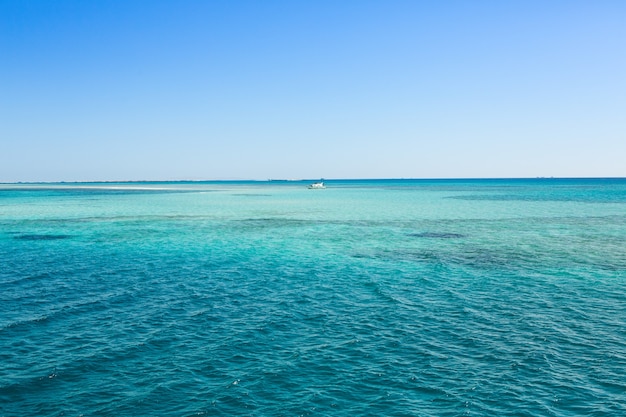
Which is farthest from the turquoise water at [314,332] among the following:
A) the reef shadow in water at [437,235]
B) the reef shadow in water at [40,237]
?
the reef shadow in water at [40,237]

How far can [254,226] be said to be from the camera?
75.7 m

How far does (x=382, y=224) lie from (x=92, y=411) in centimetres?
6309

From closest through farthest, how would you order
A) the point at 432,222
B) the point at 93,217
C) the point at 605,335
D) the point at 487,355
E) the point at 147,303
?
the point at 487,355 < the point at 605,335 < the point at 147,303 < the point at 432,222 < the point at 93,217

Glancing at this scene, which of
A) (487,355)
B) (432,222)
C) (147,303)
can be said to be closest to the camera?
(487,355)

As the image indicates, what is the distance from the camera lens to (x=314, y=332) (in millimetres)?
24391

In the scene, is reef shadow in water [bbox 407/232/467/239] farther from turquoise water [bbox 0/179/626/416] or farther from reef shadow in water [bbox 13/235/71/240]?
reef shadow in water [bbox 13/235/71/240]

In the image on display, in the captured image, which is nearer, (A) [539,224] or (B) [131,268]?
(B) [131,268]

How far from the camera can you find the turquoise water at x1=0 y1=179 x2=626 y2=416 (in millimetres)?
17656

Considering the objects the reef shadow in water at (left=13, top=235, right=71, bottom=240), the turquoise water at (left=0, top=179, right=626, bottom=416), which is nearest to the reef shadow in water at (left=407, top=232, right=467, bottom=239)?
the turquoise water at (left=0, top=179, right=626, bottom=416)

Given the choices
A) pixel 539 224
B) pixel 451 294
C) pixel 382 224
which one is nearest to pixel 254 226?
pixel 382 224

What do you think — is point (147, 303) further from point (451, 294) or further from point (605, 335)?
point (605, 335)

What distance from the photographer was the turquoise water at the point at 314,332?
1766cm

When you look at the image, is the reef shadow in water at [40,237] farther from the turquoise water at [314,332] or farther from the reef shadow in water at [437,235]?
the reef shadow in water at [437,235]

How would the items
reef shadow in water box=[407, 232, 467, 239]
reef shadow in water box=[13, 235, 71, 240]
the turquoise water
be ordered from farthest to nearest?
reef shadow in water box=[13, 235, 71, 240] → reef shadow in water box=[407, 232, 467, 239] → the turquoise water
